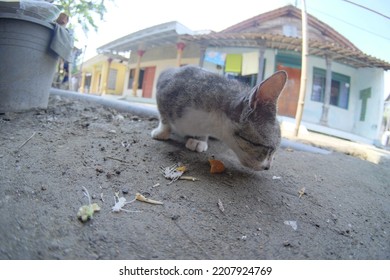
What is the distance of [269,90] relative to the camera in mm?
1289

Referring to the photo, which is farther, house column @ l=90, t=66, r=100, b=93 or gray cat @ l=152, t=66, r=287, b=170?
house column @ l=90, t=66, r=100, b=93

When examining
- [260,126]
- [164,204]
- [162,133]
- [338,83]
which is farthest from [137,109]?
[338,83]

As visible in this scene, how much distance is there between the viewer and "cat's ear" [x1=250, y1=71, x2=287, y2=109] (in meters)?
1.24

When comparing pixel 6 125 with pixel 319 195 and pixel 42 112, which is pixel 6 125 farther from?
pixel 319 195

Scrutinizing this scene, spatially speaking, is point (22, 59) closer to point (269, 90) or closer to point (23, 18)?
point (23, 18)

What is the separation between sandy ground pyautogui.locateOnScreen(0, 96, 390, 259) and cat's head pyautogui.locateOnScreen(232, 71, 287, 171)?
16 centimetres

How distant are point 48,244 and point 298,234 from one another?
2.97ft

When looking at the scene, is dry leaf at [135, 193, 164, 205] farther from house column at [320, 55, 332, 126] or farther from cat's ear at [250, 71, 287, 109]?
house column at [320, 55, 332, 126]

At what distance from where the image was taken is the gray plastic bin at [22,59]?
73.6 inches

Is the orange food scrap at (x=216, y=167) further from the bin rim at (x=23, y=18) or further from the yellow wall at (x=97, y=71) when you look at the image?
the yellow wall at (x=97, y=71)

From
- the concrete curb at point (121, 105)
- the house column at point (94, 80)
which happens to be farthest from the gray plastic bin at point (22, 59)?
the house column at point (94, 80)

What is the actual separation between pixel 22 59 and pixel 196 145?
1.53 m

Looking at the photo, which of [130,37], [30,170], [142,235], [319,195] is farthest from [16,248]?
[130,37]

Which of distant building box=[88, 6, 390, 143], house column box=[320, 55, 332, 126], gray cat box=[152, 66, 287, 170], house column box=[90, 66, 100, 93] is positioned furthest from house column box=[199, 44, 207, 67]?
gray cat box=[152, 66, 287, 170]
